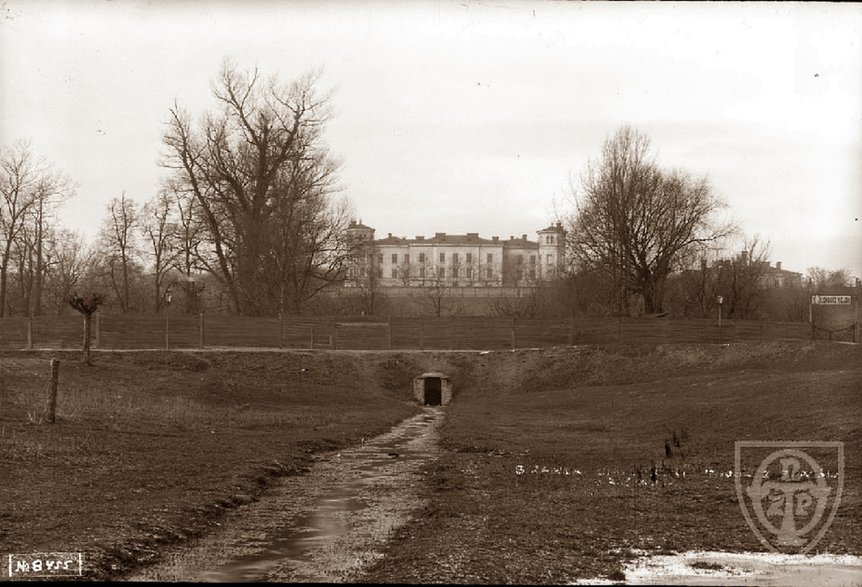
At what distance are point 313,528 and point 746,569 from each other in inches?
230

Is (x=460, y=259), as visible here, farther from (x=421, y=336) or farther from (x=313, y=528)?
(x=313, y=528)

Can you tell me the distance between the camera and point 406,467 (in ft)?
69.0

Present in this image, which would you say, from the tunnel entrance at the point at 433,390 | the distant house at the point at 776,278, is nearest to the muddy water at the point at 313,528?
the tunnel entrance at the point at 433,390

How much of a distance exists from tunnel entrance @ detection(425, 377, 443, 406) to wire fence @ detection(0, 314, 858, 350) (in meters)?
6.53

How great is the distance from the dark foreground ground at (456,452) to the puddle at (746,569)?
0.43m

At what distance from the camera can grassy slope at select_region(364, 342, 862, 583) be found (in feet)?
37.5

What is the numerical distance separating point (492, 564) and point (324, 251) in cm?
5796

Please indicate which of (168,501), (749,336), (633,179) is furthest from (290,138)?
(168,501)

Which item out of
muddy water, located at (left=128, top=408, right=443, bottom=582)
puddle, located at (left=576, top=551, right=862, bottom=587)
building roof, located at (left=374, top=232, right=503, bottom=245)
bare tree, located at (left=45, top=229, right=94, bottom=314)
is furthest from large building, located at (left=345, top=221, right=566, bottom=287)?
puddle, located at (left=576, top=551, right=862, bottom=587)

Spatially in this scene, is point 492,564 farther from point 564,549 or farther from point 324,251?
point 324,251

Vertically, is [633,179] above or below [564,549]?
above

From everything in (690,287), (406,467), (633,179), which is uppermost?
(633,179)

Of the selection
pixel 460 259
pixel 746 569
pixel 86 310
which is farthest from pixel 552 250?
pixel 746 569

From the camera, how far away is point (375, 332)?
55406 mm
